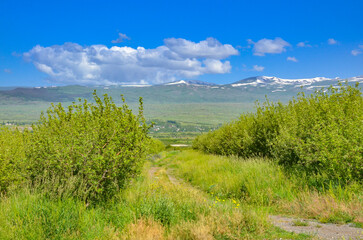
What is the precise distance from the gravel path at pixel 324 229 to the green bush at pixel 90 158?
5.36 meters

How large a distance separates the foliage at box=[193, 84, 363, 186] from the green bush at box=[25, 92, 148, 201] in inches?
295

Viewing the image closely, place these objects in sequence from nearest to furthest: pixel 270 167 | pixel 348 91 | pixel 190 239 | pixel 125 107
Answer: pixel 190 239 → pixel 125 107 → pixel 270 167 → pixel 348 91

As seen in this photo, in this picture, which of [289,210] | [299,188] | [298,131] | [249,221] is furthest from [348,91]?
[249,221]

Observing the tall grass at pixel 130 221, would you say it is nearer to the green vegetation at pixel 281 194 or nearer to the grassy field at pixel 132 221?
the grassy field at pixel 132 221

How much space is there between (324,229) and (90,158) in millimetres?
7208

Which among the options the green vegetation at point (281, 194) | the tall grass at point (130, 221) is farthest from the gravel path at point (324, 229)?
the tall grass at point (130, 221)

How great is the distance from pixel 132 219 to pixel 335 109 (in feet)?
46.6

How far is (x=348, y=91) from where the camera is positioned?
18.1 meters

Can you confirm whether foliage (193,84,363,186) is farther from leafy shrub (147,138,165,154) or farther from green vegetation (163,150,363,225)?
leafy shrub (147,138,165,154)

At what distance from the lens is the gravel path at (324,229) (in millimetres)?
6210

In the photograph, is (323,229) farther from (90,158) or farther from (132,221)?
(90,158)

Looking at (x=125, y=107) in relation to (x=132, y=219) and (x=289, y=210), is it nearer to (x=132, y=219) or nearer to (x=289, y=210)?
(x=132, y=219)

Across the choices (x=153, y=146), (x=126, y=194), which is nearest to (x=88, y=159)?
(x=126, y=194)

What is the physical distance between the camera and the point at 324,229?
6.85 metres
